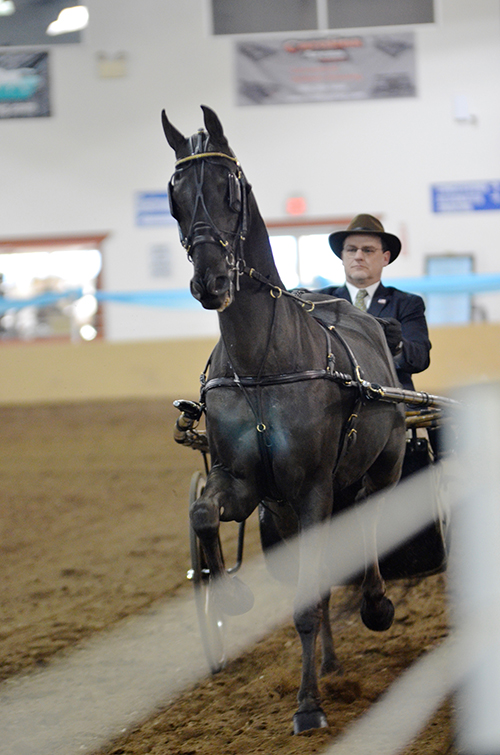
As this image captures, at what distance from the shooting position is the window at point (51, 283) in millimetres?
10742

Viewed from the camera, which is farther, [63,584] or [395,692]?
[63,584]

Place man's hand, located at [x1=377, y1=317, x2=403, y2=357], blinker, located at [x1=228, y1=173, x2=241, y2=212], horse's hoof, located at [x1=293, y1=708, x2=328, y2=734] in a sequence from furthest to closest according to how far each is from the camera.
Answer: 1. man's hand, located at [x1=377, y1=317, x2=403, y2=357]
2. horse's hoof, located at [x1=293, y1=708, x2=328, y2=734]
3. blinker, located at [x1=228, y1=173, x2=241, y2=212]

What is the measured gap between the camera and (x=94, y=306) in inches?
431

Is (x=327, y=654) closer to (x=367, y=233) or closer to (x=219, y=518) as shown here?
(x=219, y=518)

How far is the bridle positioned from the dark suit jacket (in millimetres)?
1208

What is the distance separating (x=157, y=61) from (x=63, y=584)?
833 centimetres

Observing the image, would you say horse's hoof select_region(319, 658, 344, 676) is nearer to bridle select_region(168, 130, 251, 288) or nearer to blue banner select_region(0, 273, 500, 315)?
bridle select_region(168, 130, 251, 288)

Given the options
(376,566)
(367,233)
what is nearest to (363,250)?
(367,233)

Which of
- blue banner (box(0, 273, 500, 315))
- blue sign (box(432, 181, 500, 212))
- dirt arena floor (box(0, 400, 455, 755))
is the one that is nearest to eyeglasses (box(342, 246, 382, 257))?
dirt arena floor (box(0, 400, 455, 755))

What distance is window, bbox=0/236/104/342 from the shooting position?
1074cm

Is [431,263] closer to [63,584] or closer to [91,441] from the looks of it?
[91,441]

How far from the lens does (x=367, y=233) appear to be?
350 centimetres

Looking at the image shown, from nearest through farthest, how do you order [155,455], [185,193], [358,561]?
1. [185,193]
2. [358,561]
3. [155,455]

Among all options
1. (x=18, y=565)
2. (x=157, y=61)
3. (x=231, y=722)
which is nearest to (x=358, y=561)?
(x=231, y=722)
